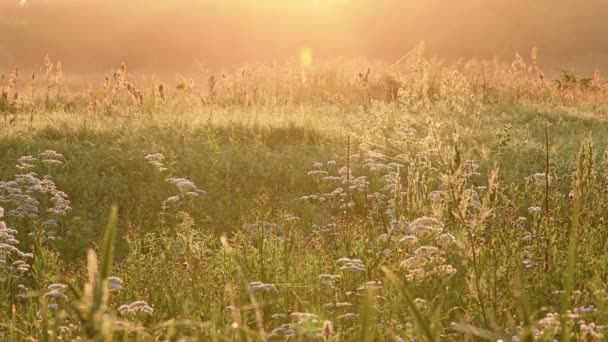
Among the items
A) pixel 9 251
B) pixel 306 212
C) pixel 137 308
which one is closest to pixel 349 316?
pixel 137 308

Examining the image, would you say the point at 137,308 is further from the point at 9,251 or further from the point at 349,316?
the point at 9,251

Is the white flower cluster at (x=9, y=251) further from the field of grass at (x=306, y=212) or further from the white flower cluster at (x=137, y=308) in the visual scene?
the white flower cluster at (x=137, y=308)

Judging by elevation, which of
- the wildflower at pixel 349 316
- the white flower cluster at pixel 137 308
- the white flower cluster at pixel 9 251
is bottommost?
the wildflower at pixel 349 316

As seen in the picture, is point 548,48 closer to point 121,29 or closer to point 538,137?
point 121,29

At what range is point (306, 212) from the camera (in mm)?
8992

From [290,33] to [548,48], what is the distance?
56.1 ft

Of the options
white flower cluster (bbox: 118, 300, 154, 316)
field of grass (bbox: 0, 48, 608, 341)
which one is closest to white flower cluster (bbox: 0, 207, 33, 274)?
field of grass (bbox: 0, 48, 608, 341)

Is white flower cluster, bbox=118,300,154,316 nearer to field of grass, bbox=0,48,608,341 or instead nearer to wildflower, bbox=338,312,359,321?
field of grass, bbox=0,48,608,341

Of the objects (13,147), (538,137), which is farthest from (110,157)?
(538,137)

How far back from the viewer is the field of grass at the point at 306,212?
370 centimetres

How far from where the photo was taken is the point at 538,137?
1288 centimetres

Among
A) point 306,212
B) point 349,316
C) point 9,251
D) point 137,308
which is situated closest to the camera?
point 137,308

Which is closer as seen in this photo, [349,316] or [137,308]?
[137,308]

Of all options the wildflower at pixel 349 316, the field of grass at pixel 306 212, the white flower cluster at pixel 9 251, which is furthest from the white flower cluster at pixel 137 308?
the white flower cluster at pixel 9 251
